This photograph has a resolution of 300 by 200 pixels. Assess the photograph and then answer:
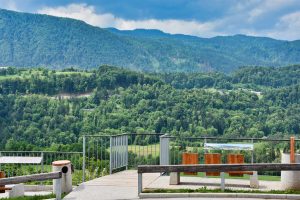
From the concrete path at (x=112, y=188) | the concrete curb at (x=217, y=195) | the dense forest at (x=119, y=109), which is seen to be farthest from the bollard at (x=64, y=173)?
the dense forest at (x=119, y=109)

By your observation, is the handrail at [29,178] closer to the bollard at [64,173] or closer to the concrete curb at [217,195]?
the bollard at [64,173]

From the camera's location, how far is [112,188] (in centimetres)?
1365

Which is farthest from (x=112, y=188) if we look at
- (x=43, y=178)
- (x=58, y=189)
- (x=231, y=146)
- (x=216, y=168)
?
(x=231, y=146)

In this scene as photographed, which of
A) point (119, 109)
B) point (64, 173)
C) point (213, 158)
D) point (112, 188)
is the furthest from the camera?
point (119, 109)

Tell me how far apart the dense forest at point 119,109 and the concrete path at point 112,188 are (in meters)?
60.2

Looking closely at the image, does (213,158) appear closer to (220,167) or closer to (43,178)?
(220,167)

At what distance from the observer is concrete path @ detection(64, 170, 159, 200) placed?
1248 centimetres

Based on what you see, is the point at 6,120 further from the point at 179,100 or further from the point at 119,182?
the point at 119,182

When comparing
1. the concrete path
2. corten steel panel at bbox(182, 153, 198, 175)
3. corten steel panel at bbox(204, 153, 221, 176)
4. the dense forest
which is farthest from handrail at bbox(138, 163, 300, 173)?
the dense forest

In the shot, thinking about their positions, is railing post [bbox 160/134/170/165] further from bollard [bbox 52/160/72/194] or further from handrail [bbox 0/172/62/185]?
handrail [bbox 0/172/62/185]

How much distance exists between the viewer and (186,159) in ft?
48.6

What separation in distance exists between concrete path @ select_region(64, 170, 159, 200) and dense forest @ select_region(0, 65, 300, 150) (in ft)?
198

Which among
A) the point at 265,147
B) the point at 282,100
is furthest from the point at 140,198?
the point at 282,100

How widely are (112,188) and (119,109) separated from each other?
408 ft
